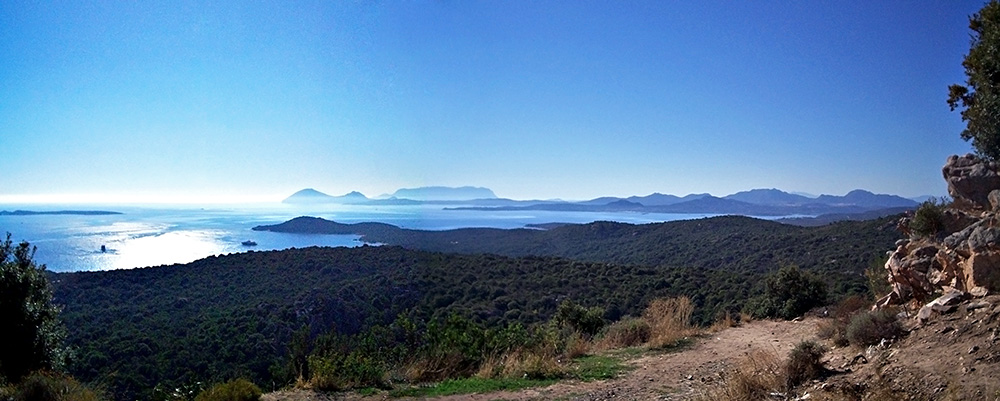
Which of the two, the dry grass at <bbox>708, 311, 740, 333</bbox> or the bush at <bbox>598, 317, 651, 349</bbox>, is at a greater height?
the bush at <bbox>598, 317, 651, 349</bbox>

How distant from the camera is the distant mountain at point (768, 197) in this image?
93.3 meters

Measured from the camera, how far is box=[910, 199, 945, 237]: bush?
7008 millimetres

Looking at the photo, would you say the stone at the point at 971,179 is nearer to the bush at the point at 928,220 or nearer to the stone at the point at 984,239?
the bush at the point at 928,220

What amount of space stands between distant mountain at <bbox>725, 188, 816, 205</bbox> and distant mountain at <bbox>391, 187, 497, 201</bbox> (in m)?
67.6

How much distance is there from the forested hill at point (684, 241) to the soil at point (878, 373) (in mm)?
17971

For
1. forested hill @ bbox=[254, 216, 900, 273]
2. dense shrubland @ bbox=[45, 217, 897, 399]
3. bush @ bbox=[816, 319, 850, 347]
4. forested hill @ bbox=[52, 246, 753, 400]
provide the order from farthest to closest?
1. forested hill @ bbox=[254, 216, 900, 273]
2. forested hill @ bbox=[52, 246, 753, 400]
3. dense shrubland @ bbox=[45, 217, 897, 399]
4. bush @ bbox=[816, 319, 850, 347]

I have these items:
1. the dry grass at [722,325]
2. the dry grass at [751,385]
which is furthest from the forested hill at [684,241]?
the dry grass at [751,385]

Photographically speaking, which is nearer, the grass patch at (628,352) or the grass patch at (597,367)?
the grass patch at (597,367)

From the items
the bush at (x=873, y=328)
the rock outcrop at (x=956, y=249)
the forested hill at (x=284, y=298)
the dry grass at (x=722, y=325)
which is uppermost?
the rock outcrop at (x=956, y=249)

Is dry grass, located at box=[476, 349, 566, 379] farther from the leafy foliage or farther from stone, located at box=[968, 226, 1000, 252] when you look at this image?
the leafy foliage

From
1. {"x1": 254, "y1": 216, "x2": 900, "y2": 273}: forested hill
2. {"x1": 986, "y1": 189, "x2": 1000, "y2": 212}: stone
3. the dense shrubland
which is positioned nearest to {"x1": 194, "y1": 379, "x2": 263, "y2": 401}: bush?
the dense shrubland

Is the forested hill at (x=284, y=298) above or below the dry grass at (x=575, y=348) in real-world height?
below

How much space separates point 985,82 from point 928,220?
1939 millimetres

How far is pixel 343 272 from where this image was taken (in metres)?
26.1
